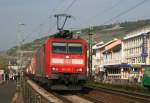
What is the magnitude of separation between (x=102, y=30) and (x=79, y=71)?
118 meters

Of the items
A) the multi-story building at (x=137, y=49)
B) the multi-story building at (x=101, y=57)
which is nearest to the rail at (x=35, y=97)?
the multi-story building at (x=137, y=49)

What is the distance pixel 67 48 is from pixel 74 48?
1.71 ft

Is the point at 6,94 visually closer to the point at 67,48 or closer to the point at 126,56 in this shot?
the point at 67,48

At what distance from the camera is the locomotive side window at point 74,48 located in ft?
107

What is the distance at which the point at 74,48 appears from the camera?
3281 cm

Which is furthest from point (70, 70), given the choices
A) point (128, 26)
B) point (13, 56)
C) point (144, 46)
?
point (128, 26)

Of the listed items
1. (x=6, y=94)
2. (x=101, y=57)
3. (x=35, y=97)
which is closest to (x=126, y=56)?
(x=101, y=57)

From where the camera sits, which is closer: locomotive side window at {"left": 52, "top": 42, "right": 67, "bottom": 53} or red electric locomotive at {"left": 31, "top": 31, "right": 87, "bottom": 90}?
red electric locomotive at {"left": 31, "top": 31, "right": 87, "bottom": 90}

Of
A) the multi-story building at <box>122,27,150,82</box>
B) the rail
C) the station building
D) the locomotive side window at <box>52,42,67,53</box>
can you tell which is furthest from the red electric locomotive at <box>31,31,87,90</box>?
the multi-story building at <box>122,27,150,82</box>

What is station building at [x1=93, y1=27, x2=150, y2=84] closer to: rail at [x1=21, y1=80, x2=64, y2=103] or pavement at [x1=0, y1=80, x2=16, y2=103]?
pavement at [x1=0, y1=80, x2=16, y2=103]

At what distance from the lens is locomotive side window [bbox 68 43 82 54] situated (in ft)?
107

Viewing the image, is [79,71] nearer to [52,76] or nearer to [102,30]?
[52,76]

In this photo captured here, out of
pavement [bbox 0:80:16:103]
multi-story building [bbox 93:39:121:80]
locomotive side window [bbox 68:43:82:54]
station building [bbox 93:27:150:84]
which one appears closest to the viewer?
pavement [bbox 0:80:16:103]

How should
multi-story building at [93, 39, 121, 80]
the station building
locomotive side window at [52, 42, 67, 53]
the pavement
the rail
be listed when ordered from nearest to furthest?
1. the rail
2. the pavement
3. locomotive side window at [52, 42, 67, 53]
4. the station building
5. multi-story building at [93, 39, 121, 80]
